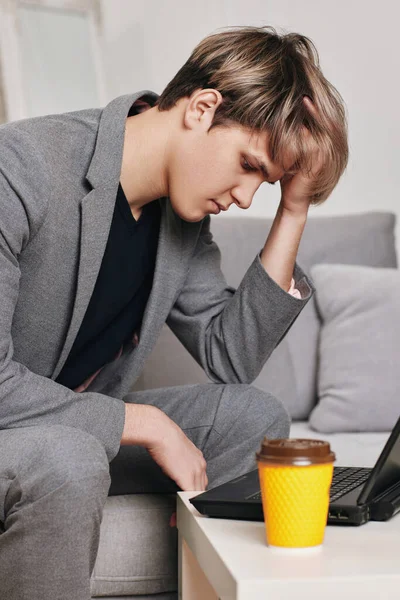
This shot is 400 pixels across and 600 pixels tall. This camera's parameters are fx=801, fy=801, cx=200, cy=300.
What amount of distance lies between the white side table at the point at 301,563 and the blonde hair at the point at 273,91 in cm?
64

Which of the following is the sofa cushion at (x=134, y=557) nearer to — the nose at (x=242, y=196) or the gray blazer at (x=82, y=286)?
the gray blazer at (x=82, y=286)

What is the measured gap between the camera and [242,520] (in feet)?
3.05

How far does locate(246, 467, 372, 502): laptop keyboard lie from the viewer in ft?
3.17

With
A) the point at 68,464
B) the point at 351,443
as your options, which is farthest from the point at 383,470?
the point at 351,443

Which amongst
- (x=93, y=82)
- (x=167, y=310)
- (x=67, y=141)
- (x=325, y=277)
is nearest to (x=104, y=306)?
(x=167, y=310)

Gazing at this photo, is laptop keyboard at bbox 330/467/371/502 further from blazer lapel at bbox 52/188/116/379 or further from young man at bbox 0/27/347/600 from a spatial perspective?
blazer lapel at bbox 52/188/116/379

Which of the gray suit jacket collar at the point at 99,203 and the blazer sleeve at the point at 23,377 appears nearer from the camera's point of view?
the blazer sleeve at the point at 23,377

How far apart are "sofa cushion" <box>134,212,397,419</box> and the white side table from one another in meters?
0.93

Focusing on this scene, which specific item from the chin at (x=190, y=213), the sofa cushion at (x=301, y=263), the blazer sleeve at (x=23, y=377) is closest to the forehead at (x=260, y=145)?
the chin at (x=190, y=213)

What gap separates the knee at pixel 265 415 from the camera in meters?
1.38

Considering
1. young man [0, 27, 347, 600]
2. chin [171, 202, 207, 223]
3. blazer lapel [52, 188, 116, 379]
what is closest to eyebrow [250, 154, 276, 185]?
young man [0, 27, 347, 600]

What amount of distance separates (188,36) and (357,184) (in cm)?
71

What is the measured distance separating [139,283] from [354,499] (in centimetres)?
66

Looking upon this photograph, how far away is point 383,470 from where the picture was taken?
0.91 meters
